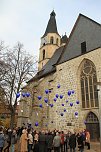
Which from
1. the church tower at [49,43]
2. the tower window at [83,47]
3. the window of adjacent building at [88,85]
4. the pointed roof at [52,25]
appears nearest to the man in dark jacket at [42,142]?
the window of adjacent building at [88,85]

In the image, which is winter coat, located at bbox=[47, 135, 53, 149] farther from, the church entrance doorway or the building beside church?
the church entrance doorway

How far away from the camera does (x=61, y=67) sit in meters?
21.2

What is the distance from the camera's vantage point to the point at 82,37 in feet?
68.0

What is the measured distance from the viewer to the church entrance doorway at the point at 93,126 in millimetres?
16781

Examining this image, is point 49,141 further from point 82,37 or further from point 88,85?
Answer: point 82,37

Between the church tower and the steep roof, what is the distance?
12546 millimetres

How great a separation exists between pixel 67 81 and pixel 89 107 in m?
3.76

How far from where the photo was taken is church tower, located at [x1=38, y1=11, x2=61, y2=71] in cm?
3456

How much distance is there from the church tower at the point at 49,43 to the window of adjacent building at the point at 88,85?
622 inches

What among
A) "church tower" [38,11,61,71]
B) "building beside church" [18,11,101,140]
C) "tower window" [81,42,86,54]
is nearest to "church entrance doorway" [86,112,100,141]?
"building beside church" [18,11,101,140]

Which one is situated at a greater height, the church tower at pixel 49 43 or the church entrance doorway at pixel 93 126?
the church tower at pixel 49 43

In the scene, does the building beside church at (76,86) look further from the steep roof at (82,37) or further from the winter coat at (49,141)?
the winter coat at (49,141)

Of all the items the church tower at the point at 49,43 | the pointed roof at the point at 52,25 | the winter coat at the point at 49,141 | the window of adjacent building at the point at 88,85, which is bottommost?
the winter coat at the point at 49,141

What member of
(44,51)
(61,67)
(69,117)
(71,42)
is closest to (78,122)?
(69,117)
